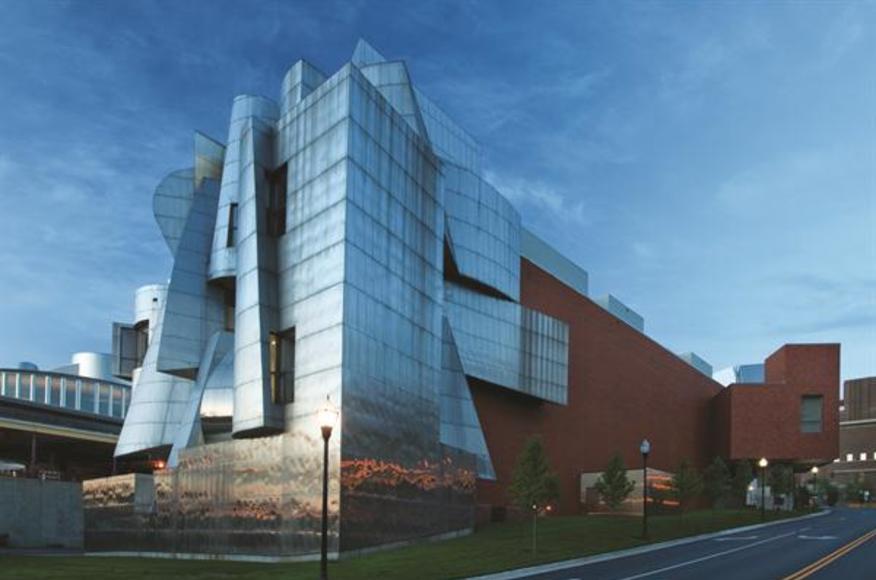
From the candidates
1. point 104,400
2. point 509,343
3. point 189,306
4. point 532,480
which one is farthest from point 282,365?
point 104,400

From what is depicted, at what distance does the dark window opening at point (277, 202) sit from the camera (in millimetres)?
41719

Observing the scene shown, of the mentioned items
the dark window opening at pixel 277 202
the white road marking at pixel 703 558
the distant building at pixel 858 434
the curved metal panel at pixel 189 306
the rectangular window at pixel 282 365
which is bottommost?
the distant building at pixel 858 434

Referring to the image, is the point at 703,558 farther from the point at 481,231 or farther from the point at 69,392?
the point at 69,392

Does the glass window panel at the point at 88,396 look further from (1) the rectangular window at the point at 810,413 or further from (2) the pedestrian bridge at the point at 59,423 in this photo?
(1) the rectangular window at the point at 810,413

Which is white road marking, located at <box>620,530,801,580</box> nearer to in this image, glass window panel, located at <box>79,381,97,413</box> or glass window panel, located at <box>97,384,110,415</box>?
glass window panel, located at <box>79,381,97,413</box>

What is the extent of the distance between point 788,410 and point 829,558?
64412 mm

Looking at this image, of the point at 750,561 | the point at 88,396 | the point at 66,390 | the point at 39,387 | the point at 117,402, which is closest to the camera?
the point at 750,561

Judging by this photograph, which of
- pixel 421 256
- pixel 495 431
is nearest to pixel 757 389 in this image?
pixel 495 431

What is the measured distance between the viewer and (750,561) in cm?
2878

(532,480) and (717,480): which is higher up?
(532,480)

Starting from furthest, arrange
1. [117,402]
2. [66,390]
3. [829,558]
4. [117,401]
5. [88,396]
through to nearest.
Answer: [117,401]
[117,402]
[88,396]
[66,390]
[829,558]

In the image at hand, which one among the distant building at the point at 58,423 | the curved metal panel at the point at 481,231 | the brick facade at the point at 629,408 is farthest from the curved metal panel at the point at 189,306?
the distant building at the point at 58,423

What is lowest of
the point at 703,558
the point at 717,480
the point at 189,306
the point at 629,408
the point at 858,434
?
the point at 858,434

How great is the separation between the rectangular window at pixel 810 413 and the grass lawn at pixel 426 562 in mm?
49683
